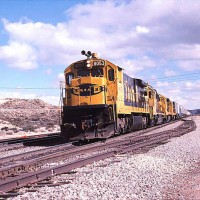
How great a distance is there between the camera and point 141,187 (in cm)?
664

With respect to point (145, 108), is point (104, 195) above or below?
below

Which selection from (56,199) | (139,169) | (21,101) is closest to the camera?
(56,199)

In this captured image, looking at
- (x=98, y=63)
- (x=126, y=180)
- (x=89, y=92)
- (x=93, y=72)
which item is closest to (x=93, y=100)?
(x=89, y=92)

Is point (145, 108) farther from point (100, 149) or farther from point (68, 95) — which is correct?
point (100, 149)

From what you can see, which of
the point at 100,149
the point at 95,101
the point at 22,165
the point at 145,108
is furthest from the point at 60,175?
the point at 145,108

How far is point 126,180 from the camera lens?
7273 mm

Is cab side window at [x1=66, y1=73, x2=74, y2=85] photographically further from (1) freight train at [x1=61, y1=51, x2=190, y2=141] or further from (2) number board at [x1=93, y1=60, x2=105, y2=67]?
(2) number board at [x1=93, y1=60, x2=105, y2=67]

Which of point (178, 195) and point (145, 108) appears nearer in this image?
point (178, 195)

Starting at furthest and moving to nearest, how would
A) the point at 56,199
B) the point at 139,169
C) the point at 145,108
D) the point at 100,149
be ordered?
the point at 145,108 → the point at 100,149 → the point at 139,169 → the point at 56,199

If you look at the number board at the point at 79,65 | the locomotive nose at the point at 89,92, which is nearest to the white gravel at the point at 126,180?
the locomotive nose at the point at 89,92

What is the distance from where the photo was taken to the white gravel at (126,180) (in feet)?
20.0

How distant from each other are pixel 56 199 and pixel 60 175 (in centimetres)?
215

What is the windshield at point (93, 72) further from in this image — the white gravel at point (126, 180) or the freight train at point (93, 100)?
the white gravel at point (126, 180)

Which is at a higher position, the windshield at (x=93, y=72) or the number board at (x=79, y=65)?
the number board at (x=79, y=65)
